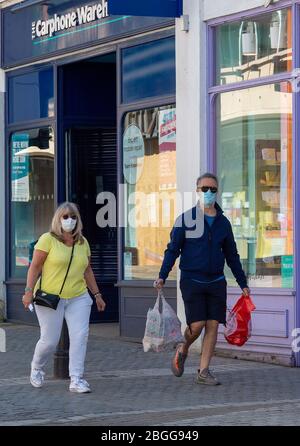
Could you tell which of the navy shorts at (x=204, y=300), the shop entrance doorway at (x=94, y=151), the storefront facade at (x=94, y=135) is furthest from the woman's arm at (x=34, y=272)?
the shop entrance doorway at (x=94, y=151)

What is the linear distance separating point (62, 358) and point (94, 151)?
6.45 metres

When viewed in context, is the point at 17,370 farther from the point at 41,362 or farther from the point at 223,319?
the point at 223,319

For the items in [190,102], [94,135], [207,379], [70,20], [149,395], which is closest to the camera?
[149,395]

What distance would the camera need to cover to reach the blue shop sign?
48.7ft

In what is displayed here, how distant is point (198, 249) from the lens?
10844mm

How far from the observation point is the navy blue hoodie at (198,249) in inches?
426

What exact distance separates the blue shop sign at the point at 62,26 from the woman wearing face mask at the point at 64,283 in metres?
3.78

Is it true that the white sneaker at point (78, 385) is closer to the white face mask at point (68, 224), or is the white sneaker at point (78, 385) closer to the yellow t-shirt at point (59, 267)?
the yellow t-shirt at point (59, 267)

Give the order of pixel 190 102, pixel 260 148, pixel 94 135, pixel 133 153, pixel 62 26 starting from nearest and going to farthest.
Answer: pixel 260 148, pixel 190 102, pixel 133 153, pixel 62 26, pixel 94 135

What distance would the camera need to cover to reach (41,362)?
35.5 ft

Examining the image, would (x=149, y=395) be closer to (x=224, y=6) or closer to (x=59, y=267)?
(x=59, y=267)

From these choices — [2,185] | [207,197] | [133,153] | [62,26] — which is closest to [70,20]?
[62,26]

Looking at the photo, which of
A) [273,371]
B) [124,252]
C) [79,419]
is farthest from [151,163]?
[79,419]

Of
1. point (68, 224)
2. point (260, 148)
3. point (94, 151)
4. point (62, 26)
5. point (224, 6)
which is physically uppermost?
point (62, 26)
